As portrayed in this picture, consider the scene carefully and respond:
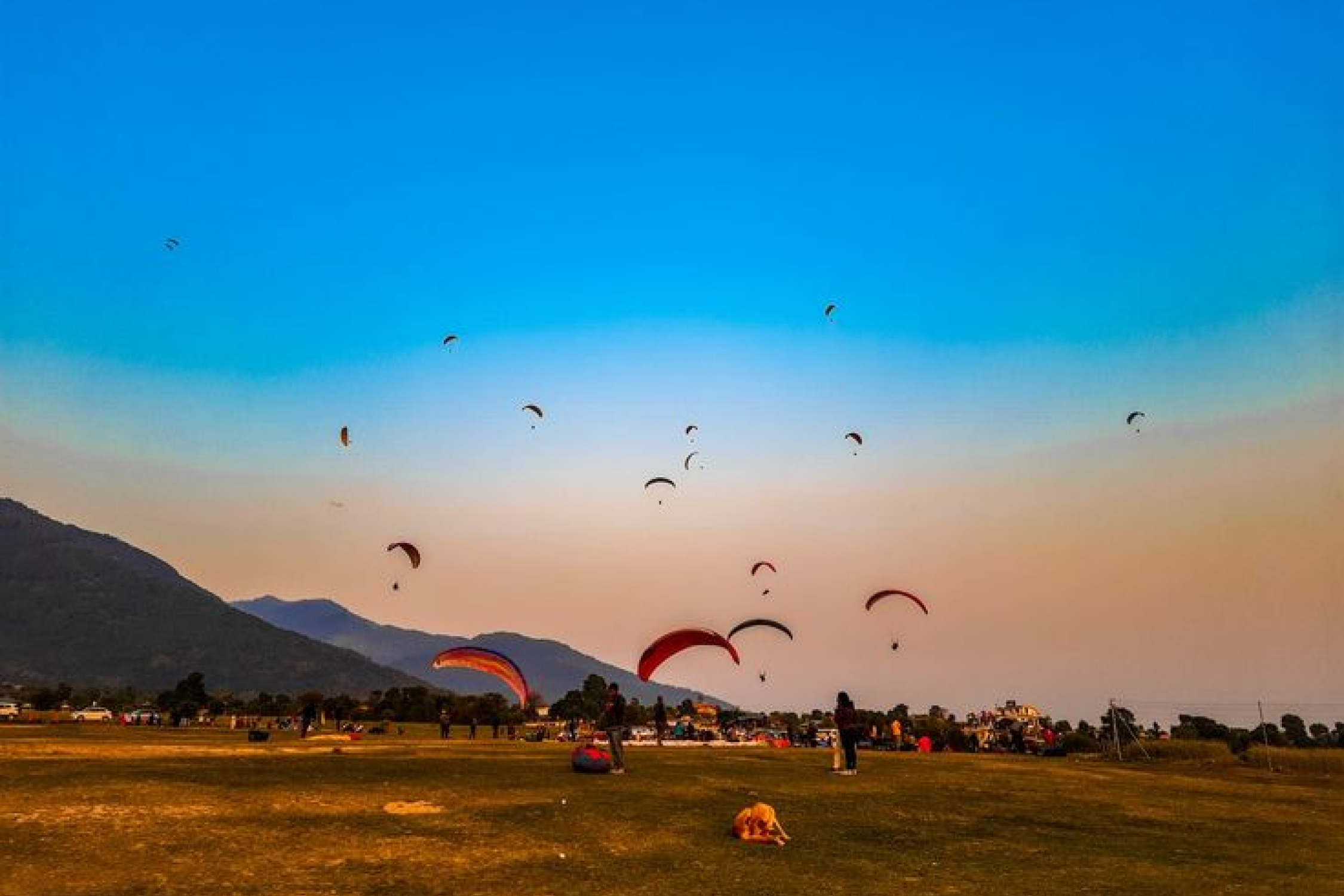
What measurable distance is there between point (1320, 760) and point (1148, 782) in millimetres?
12981

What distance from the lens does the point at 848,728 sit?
2175 centimetres

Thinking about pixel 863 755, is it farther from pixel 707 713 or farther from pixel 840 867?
pixel 707 713

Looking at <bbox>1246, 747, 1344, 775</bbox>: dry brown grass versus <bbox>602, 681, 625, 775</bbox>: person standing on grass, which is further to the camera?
<bbox>1246, 747, 1344, 775</bbox>: dry brown grass

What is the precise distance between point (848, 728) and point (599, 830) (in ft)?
34.3

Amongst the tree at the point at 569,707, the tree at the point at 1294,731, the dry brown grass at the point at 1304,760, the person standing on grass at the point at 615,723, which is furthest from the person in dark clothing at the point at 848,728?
the tree at the point at 569,707

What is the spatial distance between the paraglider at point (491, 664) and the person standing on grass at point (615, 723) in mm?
6056

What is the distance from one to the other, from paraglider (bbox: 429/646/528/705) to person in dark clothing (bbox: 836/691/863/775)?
970cm

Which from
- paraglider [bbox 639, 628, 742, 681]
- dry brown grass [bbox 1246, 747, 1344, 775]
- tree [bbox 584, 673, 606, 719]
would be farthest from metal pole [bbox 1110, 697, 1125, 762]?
tree [bbox 584, 673, 606, 719]

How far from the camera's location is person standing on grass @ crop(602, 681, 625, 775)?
1961 cm

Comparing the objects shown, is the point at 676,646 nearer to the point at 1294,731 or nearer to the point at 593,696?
the point at 1294,731

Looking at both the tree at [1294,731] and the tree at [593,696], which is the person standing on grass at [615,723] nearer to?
the tree at [1294,731]

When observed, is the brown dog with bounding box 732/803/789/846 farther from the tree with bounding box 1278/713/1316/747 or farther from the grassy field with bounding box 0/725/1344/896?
the tree with bounding box 1278/713/1316/747

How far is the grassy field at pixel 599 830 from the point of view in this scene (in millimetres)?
10219

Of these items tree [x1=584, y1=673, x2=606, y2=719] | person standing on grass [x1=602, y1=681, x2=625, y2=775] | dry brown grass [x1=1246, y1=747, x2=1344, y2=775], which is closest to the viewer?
person standing on grass [x1=602, y1=681, x2=625, y2=775]
